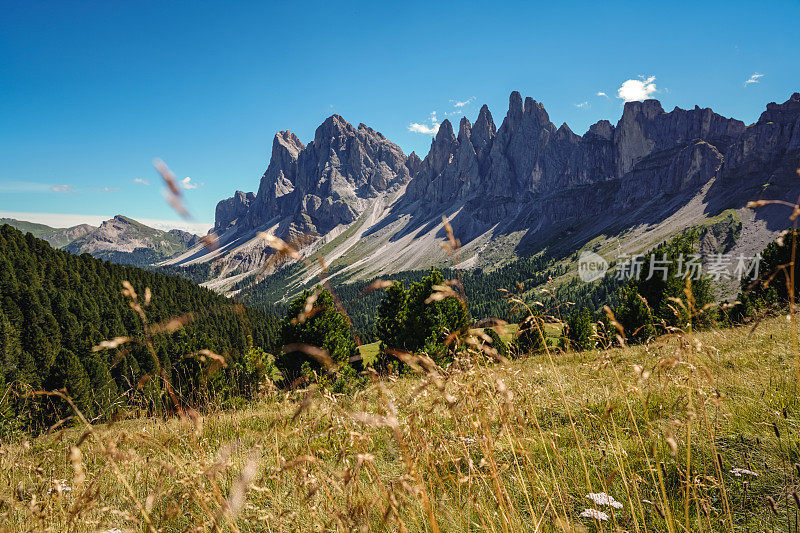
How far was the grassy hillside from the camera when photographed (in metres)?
2.13

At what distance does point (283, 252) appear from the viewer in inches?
68.4

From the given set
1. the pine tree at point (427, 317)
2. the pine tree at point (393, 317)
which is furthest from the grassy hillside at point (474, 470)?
the pine tree at point (393, 317)

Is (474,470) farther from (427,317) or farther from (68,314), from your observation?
(68,314)

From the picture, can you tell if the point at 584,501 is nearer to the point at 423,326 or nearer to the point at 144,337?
the point at 144,337

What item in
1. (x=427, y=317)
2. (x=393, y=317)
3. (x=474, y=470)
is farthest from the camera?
(x=393, y=317)

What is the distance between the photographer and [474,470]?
227 cm

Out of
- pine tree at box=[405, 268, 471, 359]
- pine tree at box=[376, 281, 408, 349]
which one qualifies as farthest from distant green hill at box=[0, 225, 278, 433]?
pine tree at box=[405, 268, 471, 359]

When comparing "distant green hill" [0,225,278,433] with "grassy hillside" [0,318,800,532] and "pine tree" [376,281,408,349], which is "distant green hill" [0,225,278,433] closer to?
"pine tree" [376,281,408,349]

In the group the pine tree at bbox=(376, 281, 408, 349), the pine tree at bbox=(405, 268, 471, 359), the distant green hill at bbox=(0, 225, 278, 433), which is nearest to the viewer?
the pine tree at bbox=(405, 268, 471, 359)

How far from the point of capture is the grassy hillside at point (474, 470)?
2135 mm

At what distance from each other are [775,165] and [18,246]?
319683 millimetres

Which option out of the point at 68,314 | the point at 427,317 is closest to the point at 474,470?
the point at 427,317

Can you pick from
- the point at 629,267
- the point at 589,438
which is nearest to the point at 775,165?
the point at 629,267

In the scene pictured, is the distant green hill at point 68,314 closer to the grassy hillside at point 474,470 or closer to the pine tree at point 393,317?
the pine tree at point 393,317
